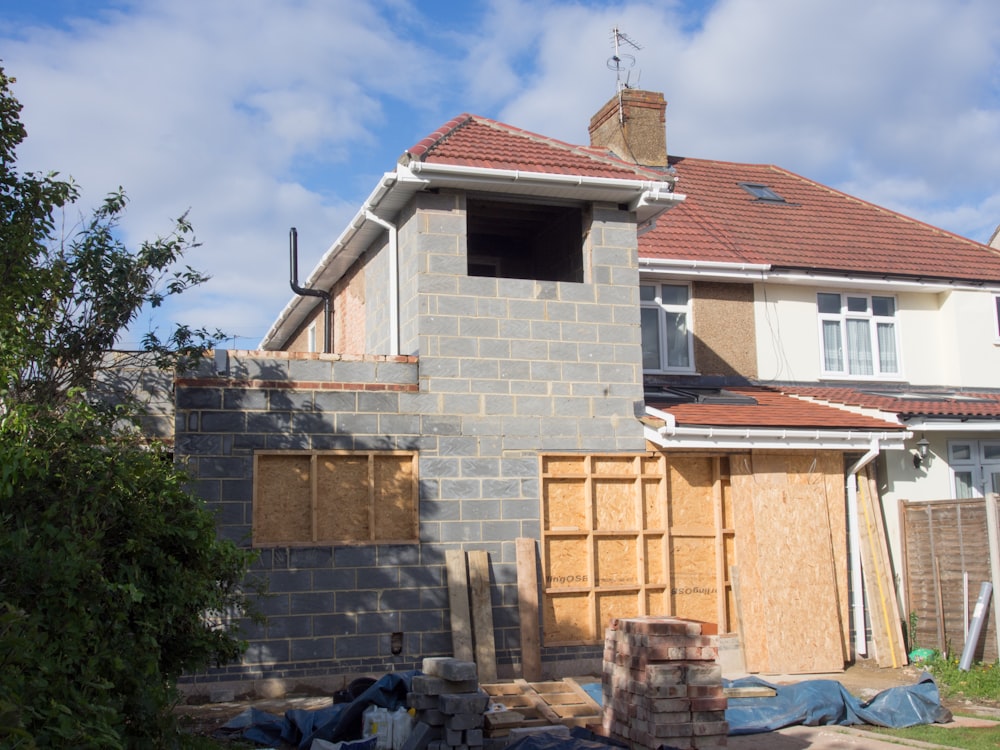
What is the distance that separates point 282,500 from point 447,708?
12.9 feet

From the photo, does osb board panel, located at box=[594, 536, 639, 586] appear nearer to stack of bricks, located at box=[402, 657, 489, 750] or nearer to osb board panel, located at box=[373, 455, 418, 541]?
osb board panel, located at box=[373, 455, 418, 541]

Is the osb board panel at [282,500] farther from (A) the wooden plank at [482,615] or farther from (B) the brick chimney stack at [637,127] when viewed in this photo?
(B) the brick chimney stack at [637,127]

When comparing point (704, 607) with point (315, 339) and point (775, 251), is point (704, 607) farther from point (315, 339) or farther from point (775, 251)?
point (315, 339)

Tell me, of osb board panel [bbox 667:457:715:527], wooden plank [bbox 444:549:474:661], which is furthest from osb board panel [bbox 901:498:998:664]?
wooden plank [bbox 444:549:474:661]

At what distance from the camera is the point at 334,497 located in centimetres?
1149

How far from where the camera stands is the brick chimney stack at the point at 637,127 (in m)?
19.2

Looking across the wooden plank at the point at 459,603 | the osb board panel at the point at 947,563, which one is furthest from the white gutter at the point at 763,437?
the wooden plank at the point at 459,603

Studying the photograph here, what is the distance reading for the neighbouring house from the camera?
37.0ft

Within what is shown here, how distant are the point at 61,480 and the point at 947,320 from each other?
614 inches

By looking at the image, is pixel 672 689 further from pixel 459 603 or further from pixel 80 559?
pixel 80 559

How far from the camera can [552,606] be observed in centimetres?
1207

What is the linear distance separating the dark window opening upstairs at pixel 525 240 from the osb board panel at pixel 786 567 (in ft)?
11.9

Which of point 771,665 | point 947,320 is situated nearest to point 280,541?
point 771,665

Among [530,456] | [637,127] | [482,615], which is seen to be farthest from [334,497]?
[637,127]
